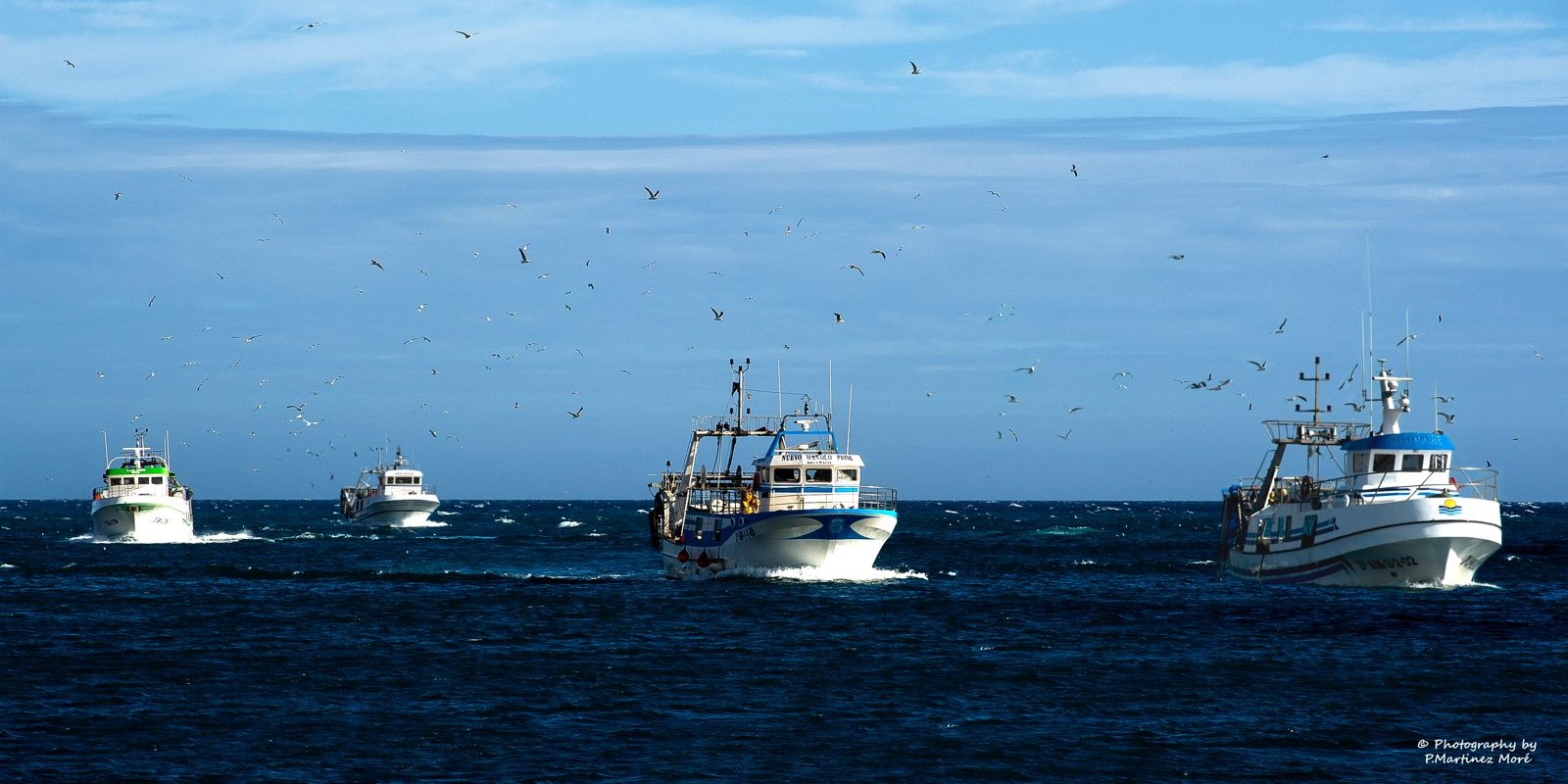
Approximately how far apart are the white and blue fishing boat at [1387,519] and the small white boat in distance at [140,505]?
71.9m

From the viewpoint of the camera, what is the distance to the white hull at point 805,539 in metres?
61.3

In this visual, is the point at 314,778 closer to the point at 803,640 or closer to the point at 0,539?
the point at 803,640

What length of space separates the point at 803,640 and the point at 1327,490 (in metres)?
27.7

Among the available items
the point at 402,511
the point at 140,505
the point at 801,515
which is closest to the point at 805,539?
the point at 801,515

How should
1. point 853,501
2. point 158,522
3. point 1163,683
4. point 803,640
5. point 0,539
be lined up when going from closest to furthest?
point 1163,683
point 803,640
point 853,501
point 158,522
point 0,539

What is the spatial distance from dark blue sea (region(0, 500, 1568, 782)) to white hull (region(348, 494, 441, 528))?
286ft

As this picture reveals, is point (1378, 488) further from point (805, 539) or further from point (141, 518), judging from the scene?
point (141, 518)

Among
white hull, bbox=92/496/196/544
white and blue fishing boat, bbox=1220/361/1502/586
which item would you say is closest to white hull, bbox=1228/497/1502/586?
white and blue fishing boat, bbox=1220/361/1502/586

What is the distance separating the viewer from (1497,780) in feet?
87.9

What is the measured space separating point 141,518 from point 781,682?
80938 mm

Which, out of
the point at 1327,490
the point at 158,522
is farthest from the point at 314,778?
the point at 158,522

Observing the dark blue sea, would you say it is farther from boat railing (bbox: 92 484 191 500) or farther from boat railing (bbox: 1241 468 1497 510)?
boat railing (bbox: 92 484 191 500)

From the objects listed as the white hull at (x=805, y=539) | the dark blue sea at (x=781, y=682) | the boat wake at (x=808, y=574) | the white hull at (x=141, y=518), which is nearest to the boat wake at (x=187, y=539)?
the white hull at (x=141, y=518)

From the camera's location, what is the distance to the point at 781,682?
37562 millimetres
